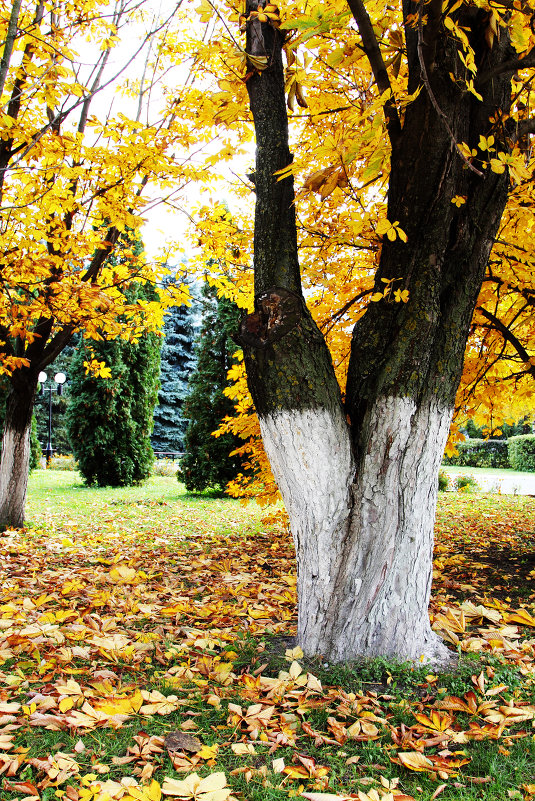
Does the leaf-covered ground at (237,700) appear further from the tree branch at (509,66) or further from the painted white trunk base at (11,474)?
the tree branch at (509,66)

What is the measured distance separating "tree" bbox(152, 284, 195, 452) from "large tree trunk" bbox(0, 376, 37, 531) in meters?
22.0

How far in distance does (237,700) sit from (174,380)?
28911mm

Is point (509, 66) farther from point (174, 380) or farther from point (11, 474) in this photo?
point (174, 380)

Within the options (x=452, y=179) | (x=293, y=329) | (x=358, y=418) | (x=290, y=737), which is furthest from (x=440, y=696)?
(x=452, y=179)

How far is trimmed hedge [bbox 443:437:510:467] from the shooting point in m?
23.9

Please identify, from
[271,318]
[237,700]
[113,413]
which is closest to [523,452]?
[113,413]

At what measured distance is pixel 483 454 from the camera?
2422cm

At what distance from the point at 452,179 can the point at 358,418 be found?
1256mm

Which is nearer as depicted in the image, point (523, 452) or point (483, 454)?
point (523, 452)

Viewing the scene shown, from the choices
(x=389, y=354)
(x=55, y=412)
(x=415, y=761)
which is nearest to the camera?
(x=415, y=761)

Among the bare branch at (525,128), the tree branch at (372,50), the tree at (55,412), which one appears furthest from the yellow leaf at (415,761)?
the tree at (55,412)

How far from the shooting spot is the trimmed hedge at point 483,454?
23859 mm

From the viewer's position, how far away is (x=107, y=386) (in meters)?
13.2

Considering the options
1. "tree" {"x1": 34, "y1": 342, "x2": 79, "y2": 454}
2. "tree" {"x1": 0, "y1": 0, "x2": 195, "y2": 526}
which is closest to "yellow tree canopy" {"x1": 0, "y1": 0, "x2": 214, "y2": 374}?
"tree" {"x1": 0, "y1": 0, "x2": 195, "y2": 526}
